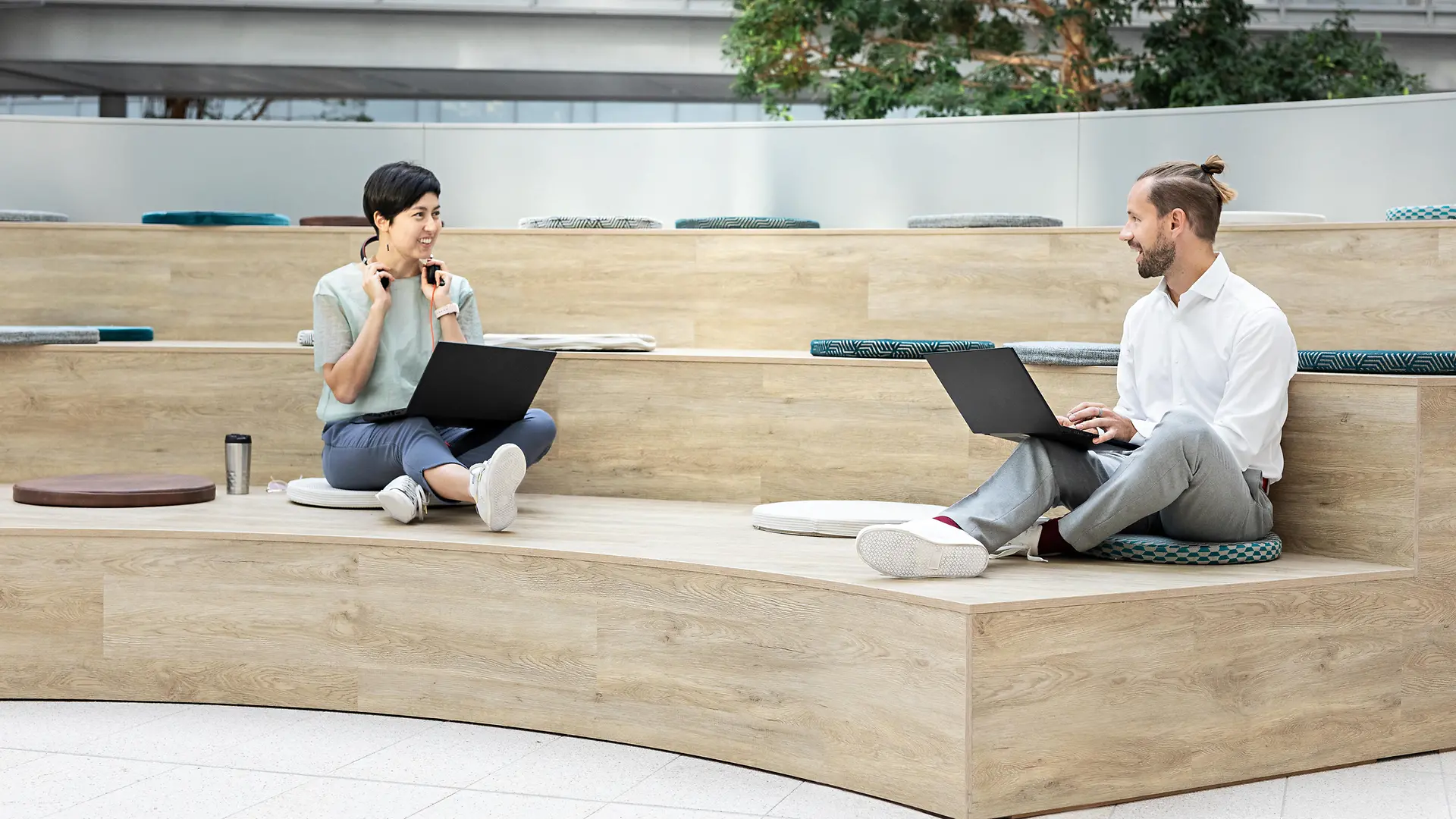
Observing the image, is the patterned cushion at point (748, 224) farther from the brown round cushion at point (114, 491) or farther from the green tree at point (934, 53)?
the green tree at point (934, 53)

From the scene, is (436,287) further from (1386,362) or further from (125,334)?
(1386,362)

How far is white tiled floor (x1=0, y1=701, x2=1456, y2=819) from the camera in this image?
215 cm

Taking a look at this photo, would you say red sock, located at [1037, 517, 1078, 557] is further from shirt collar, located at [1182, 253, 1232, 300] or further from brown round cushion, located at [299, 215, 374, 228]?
brown round cushion, located at [299, 215, 374, 228]

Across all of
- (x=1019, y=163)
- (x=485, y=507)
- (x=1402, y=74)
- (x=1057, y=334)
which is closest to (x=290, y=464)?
(x=485, y=507)

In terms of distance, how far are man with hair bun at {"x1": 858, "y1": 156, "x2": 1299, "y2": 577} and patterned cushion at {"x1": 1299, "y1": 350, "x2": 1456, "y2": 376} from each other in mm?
141

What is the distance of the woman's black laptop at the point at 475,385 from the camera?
9.96ft

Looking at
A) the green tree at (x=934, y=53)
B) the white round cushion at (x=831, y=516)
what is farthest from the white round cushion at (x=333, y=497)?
the green tree at (x=934, y=53)

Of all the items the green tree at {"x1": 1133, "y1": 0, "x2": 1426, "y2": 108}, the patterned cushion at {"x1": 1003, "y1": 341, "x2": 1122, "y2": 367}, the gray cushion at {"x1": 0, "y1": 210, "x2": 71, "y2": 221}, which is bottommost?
the patterned cushion at {"x1": 1003, "y1": 341, "x2": 1122, "y2": 367}

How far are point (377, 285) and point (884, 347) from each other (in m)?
1.28

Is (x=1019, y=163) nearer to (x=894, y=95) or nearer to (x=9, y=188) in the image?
(x=894, y=95)

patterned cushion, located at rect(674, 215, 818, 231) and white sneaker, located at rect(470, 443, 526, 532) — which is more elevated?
patterned cushion, located at rect(674, 215, 818, 231)

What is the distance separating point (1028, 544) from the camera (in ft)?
8.25

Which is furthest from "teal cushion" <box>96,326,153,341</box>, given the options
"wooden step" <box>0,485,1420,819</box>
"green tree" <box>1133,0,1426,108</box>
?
"green tree" <box>1133,0,1426,108</box>

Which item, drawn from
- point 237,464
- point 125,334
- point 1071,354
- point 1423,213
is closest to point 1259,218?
point 1423,213
